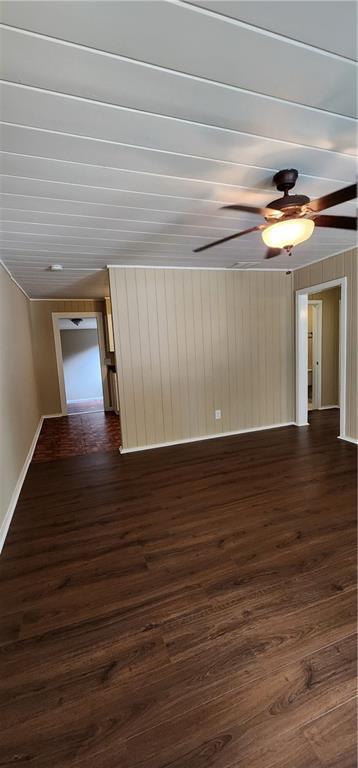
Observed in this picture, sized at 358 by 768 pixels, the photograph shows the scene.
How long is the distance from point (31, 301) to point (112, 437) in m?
3.19

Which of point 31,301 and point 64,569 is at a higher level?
point 31,301

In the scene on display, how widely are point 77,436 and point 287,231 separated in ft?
14.3

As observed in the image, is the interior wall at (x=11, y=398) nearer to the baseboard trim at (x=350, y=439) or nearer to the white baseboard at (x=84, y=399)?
the baseboard trim at (x=350, y=439)

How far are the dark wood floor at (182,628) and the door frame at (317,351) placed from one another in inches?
117

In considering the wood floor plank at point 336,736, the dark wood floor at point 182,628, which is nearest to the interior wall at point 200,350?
the dark wood floor at point 182,628

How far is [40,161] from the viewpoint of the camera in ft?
5.50

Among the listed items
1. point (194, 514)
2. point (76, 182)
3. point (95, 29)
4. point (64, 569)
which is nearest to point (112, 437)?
point (194, 514)

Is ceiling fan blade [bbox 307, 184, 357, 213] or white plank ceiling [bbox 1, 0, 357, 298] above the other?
white plank ceiling [bbox 1, 0, 357, 298]

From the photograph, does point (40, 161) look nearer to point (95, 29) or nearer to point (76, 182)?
point (76, 182)

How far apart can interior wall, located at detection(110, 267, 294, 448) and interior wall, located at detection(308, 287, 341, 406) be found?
121 centimetres

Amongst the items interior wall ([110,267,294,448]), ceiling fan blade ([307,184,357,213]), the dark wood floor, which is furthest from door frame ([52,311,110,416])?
ceiling fan blade ([307,184,357,213])

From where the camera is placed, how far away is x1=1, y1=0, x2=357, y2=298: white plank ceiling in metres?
1.01

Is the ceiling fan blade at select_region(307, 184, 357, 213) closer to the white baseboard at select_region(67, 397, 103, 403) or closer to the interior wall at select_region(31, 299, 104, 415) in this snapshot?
the interior wall at select_region(31, 299, 104, 415)

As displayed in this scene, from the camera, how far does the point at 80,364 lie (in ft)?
30.9
